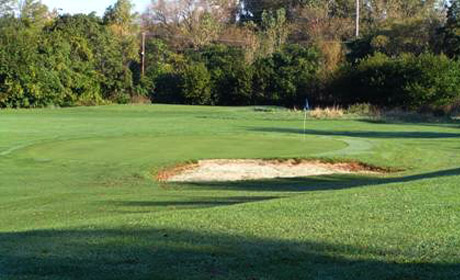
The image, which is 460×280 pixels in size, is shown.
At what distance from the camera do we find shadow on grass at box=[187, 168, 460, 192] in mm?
20033

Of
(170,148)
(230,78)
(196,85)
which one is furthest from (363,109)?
(170,148)

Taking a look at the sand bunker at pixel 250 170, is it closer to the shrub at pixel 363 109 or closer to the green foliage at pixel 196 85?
the shrub at pixel 363 109

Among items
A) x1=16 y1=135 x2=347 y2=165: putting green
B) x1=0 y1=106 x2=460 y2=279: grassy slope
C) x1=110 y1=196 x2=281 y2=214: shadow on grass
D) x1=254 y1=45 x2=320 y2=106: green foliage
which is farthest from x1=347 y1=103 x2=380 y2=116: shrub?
x1=110 y1=196 x2=281 y2=214: shadow on grass

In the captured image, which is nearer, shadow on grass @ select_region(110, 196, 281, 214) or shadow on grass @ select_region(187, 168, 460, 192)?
shadow on grass @ select_region(110, 196, 281, 214)

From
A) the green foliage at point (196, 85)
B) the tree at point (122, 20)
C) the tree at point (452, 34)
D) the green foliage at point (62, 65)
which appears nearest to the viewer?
the green foliage at point (62, 65)

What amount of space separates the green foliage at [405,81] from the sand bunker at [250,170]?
148 feet

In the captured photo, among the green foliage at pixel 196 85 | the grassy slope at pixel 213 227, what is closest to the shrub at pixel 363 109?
the green foliage at pixel 196 85

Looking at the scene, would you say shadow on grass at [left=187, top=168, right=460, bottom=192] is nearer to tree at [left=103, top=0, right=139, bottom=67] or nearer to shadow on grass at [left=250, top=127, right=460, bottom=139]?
shadow on grass at [left=250, top=127, right=460, bottom=139]

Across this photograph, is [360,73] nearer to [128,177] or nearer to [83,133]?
[83,133]

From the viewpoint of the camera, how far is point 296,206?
11.9 meters

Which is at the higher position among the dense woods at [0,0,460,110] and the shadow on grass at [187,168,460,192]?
the dense woods at [0,0,460,110]

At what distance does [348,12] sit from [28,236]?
114 m

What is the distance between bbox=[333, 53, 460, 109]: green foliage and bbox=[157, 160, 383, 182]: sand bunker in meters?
45.1

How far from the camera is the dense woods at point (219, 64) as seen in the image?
235ft
